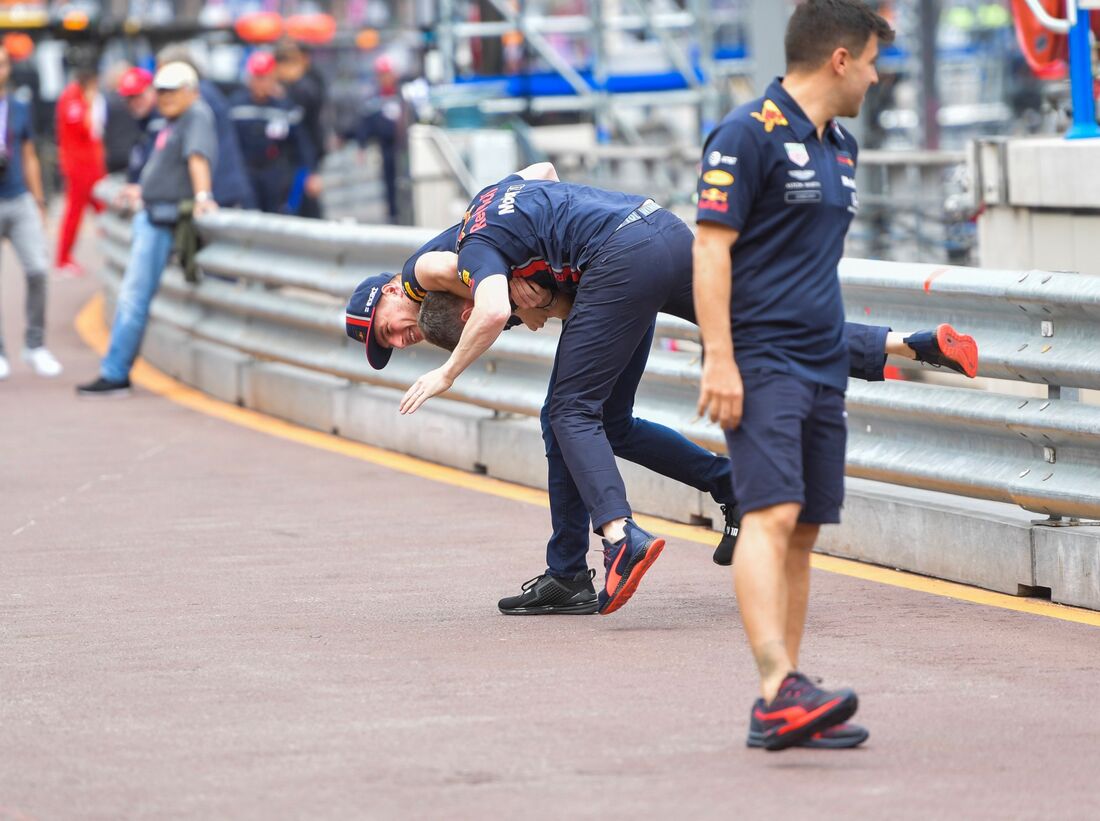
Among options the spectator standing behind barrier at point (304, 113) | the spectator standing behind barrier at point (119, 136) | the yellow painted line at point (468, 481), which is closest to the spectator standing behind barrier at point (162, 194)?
the yellow painted line at point (468, 481)

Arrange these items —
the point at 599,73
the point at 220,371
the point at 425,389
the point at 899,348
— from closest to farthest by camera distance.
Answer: the point at 425,389 < the point at 899,348 < the point at 220,371 < the point at 599,73

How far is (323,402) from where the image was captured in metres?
10.8

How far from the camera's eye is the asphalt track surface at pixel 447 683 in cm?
437

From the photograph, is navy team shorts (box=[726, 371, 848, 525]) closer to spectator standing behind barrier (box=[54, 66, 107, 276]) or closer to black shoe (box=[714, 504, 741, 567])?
black shoe (box=[714, 504, 741, 567])

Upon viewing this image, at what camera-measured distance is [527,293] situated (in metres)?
6.16

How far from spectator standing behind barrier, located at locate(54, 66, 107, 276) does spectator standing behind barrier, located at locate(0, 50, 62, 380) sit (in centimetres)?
798

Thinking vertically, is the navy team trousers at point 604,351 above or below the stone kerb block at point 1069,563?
above

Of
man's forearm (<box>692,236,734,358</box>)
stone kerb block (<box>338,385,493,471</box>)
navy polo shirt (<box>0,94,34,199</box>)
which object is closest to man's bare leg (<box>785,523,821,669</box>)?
man's forearm (<box>692,236,734,358</box>)

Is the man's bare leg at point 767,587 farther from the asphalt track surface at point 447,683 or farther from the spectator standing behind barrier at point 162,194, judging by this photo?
the spectator standing behind barrier at point 162,194

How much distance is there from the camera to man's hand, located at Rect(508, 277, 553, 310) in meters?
6.14

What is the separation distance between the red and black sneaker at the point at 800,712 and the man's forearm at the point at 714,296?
782 mm

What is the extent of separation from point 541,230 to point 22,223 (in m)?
8.42

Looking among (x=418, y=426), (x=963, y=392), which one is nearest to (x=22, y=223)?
(x=418, y=426)

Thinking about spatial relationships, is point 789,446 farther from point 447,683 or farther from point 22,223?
point 22,223
